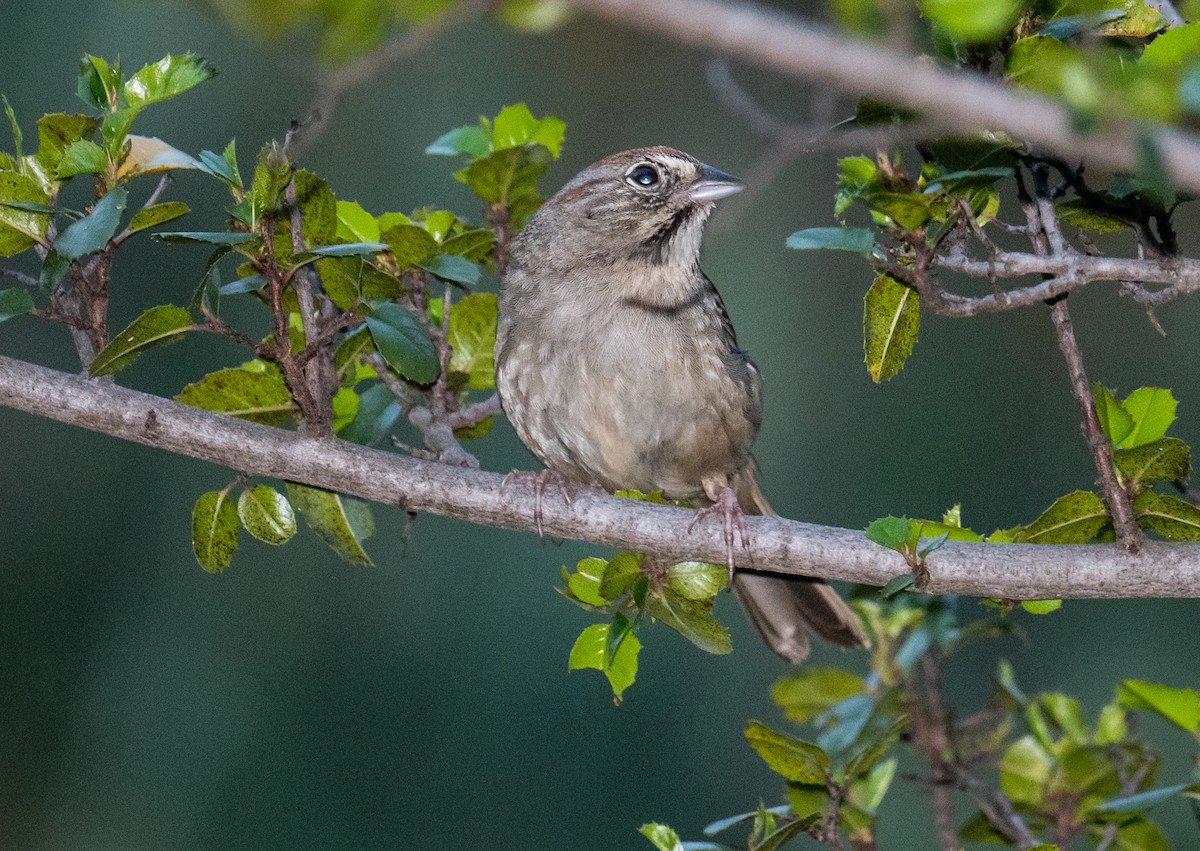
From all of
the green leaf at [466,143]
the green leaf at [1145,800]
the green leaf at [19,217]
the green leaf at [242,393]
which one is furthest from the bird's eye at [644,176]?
the green leaf at [1145,800]

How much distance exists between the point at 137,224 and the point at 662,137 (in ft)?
15.3

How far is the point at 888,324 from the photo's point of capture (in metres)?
2.84

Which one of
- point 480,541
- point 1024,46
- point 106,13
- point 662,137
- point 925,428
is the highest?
point 662,137

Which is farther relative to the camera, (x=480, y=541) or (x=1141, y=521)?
(x=480, y=541)

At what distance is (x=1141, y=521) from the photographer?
2.70 metres

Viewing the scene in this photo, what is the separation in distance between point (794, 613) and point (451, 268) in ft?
5.30

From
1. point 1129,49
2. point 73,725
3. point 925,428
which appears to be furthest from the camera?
point 925,428

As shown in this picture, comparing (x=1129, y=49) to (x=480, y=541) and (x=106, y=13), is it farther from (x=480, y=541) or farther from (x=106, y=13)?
(x=106, y=13)

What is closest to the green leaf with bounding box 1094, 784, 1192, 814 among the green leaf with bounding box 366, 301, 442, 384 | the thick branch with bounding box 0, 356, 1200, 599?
the thick branch with bounding box 0, 356, 1200, 599

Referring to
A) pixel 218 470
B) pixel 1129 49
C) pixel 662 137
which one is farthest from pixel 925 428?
pixel 1129 49

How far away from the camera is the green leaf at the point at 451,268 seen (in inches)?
116

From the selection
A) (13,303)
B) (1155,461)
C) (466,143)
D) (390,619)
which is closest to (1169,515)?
(1155,461)

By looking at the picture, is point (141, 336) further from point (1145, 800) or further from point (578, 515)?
point (1145, 800)

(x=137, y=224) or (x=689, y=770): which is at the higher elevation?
(x=137, y=224)
